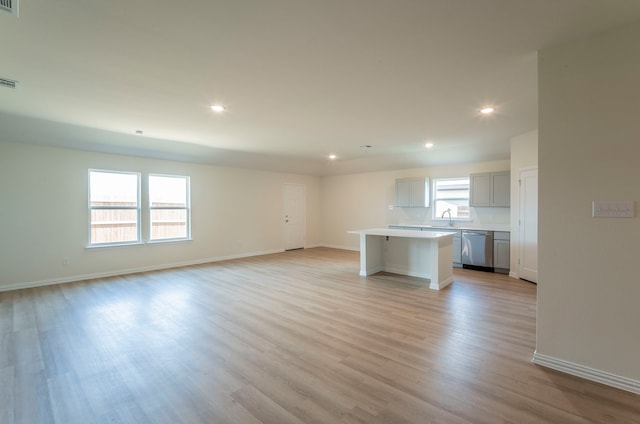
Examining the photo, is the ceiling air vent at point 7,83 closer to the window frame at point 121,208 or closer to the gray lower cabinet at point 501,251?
the window frame at point 121,208

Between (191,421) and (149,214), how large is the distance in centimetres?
538

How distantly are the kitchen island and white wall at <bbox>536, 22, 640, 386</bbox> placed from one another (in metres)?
2.26

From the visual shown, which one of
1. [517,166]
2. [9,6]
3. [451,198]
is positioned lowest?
[451,198]

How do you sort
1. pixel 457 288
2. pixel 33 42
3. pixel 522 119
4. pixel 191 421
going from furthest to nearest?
pixel 457 288, pixel 522 119, pixel 33 42, pixel 191 421

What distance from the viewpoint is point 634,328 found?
2088 millimetres

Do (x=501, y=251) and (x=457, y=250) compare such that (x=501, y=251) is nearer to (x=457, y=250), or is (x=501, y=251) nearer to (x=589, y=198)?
(x=457, y=250)

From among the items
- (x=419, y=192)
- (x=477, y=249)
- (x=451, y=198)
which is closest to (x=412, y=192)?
(x=419, y=192)

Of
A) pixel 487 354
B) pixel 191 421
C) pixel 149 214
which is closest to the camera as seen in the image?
pixel 191 421

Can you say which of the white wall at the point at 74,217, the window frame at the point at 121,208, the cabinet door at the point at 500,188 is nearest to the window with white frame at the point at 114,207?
the window frame at the point at 121,208

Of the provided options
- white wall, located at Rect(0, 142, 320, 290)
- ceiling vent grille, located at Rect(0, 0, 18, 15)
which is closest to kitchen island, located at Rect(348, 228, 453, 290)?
white wall, located at Rect(0, 142, 320, 290)

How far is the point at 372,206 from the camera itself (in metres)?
8.73

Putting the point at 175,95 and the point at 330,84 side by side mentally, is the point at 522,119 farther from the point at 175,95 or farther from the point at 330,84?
the point at 175,95

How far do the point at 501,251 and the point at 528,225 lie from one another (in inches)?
38.2

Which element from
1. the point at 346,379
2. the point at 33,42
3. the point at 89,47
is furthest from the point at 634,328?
the point at 33,42
